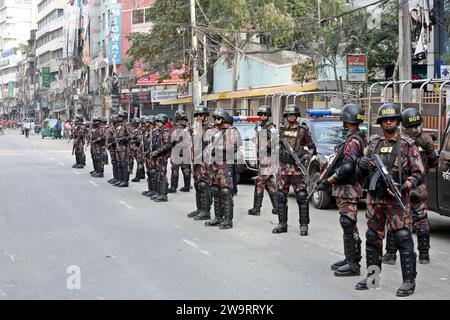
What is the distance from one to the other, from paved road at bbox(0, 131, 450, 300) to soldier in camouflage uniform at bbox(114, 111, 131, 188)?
10.2 ft

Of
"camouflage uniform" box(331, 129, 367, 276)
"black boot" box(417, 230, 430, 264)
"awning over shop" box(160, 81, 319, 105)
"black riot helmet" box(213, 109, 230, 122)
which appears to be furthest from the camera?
"awning over shop" box(160, 81, 319, 105)

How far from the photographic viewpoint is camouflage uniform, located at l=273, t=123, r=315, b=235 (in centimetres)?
1057

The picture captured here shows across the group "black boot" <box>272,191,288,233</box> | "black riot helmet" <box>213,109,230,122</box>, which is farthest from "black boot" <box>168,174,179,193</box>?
"black boot" <box>272,191,288,233</box>

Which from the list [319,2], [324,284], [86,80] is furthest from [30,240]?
[86,80]

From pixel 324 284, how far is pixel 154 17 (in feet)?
109

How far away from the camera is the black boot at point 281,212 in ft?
34.7

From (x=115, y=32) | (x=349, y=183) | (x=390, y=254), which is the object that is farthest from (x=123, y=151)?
(x=115, y=32)

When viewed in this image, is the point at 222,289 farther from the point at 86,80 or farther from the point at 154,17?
the point at 86,80

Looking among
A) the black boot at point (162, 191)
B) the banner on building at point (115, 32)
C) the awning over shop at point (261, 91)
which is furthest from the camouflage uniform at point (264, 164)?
the banner on building at point (115, 32)

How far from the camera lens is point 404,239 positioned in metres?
6.75

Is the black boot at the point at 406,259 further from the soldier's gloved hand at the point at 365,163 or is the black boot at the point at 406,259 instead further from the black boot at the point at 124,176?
the black boot at the point at 124,176

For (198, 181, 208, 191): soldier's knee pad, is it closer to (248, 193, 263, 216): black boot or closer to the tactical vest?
(248, 193, 263, 216): black boot

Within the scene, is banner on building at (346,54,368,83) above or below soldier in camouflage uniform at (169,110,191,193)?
above
